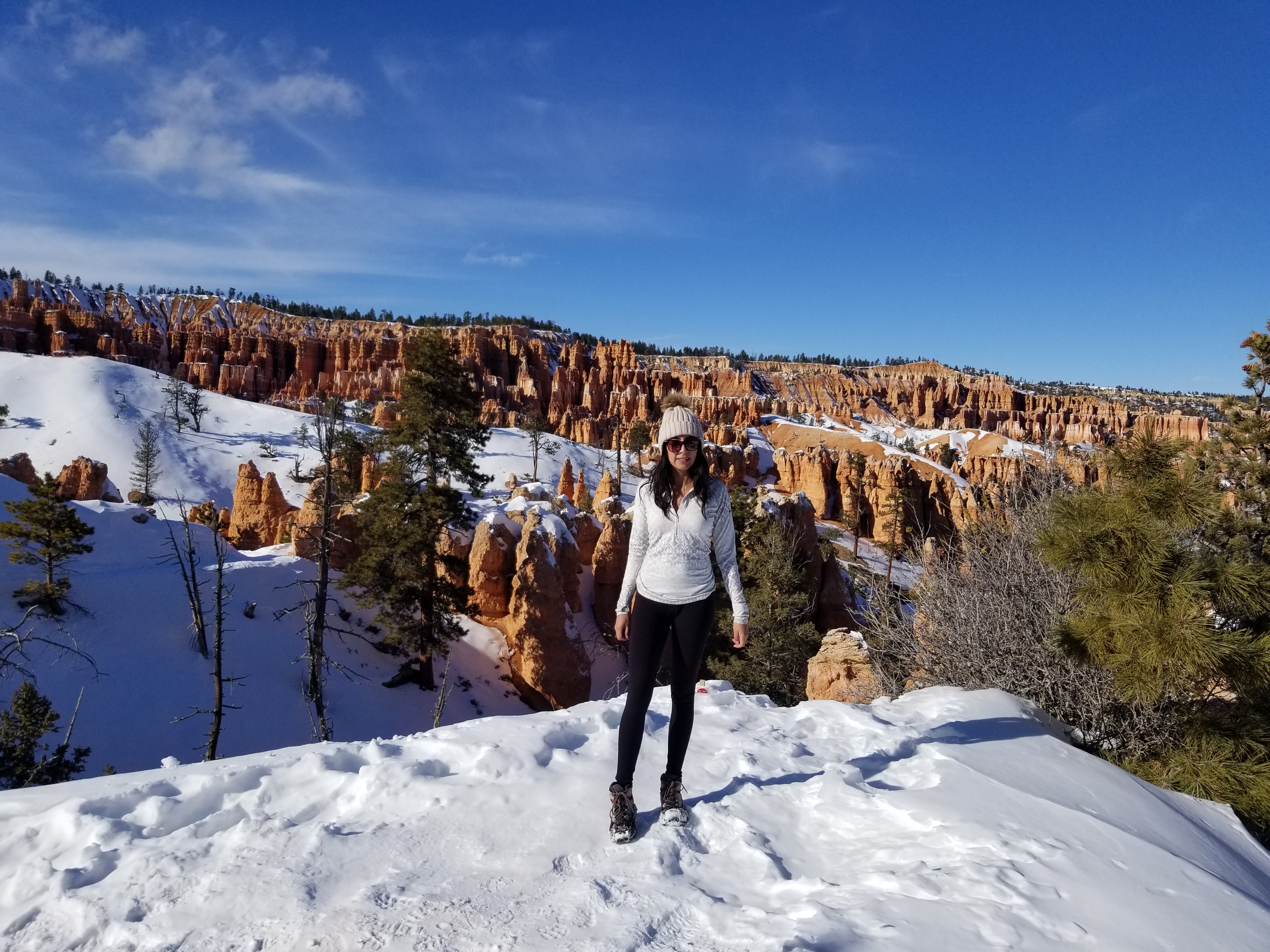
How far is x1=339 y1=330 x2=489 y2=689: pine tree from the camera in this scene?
14789mm

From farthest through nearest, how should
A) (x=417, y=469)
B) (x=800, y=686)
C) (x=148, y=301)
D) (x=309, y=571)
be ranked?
(x=148, y=301)
(x=309, y=571)
(x=417, y=469)
(x=800, y=686)

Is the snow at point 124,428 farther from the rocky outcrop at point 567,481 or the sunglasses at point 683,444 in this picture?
the sunglasses at point 683,444

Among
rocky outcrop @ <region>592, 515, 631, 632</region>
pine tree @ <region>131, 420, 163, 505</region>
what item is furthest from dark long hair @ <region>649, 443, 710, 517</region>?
pine tree @ <region>131, 420, 163, 505</region>

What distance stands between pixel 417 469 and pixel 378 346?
3194 inches

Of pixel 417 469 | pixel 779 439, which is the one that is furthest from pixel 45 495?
pixel 779 439

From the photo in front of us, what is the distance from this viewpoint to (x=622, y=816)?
2.75 metres

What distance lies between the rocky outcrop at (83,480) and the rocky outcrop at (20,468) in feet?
3.16

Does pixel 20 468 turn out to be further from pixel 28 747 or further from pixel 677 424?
pixel 677 424

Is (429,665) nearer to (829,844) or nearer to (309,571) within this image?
(309,571)

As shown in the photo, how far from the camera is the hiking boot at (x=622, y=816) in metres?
2.71

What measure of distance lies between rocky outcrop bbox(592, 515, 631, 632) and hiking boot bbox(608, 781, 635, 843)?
17.2 m

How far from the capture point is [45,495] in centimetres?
1351

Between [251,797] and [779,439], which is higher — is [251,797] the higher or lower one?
the lower one

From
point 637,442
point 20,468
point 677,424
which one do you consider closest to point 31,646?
point 677,424
